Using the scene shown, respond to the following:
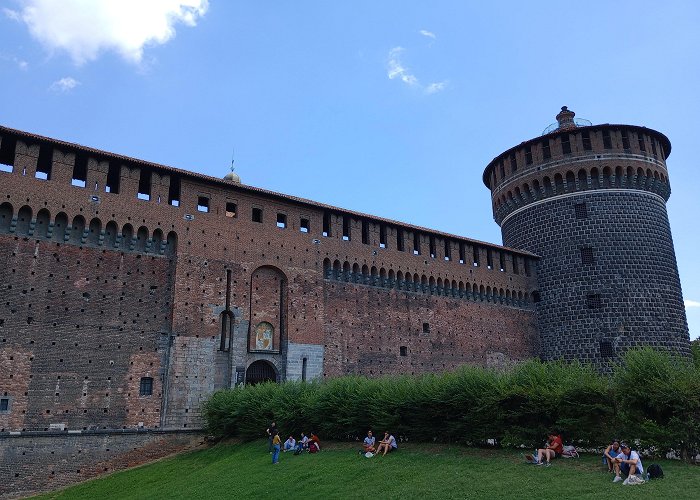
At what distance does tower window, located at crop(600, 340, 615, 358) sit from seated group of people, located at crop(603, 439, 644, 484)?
1796 centimetres

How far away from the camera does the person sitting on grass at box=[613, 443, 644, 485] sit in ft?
33.0

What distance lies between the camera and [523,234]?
104ft

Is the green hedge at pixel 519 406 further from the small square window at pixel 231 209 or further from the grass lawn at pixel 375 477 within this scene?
the small square window at pixel 231 209

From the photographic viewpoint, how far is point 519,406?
44.3 ft

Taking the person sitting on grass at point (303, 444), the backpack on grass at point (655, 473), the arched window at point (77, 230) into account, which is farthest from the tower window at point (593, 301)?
the arched window at point (77, 230)

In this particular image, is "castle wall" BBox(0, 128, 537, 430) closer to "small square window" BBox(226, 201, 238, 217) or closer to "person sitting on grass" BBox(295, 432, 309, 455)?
"small square window" BBox(226, 201, 238, 217)

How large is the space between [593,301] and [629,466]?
19484 mm

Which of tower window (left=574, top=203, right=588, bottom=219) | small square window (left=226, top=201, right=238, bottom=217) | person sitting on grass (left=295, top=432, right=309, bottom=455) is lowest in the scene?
person sitting on grass (left=295, top=432, right=309, bottom=455)

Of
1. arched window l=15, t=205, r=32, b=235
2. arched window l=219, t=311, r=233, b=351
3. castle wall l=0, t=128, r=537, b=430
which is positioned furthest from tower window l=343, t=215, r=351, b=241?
arched window l=15, t=205, r=32, b=235

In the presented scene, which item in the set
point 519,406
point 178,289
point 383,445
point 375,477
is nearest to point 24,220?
point 178,289

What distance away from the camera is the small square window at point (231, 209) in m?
22.2

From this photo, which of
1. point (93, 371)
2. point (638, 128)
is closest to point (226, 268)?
point (93, 371)

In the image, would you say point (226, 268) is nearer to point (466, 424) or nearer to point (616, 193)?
point (466, 424)

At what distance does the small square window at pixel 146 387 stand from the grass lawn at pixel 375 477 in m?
2.27
